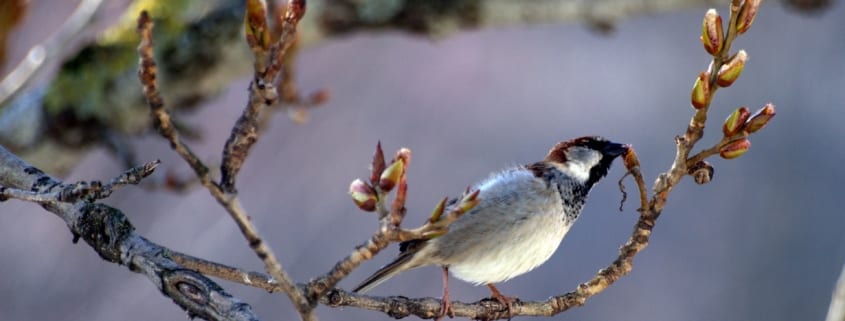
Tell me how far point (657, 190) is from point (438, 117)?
19.3ft

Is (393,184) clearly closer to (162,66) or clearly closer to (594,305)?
(162,66)

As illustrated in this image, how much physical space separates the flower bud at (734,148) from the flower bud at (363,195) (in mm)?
516

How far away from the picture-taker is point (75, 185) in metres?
1.33

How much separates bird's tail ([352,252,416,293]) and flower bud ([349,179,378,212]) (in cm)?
101

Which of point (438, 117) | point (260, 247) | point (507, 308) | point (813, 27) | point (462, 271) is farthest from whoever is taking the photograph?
point (813, 27)

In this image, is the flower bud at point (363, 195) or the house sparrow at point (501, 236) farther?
the house sparrow at point (501, 236)

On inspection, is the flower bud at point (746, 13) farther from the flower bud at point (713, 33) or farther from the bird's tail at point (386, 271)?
the bird's tail at point (386, 271)

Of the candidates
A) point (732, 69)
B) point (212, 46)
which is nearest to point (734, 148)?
point (732, 69)

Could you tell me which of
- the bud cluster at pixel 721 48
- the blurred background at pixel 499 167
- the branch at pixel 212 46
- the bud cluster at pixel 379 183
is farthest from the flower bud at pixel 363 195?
the blurred background at pixel 499 167

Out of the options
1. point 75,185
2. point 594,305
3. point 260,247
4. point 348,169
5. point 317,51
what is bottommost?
point 260,247

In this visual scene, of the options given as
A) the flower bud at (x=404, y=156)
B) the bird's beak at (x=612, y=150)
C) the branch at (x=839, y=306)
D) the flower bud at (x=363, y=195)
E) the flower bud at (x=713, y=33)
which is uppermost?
the bird's beak at (x=612, y=150)

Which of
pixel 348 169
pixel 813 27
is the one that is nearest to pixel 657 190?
pixel 348 169

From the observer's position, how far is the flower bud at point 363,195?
1.30 m

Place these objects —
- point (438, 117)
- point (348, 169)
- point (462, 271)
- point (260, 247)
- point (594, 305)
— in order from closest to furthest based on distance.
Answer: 1. point (260, 247)
2. point (462, 271)
3. point (594, 305)
4. point (348, 169)
5. point (438, 117)
